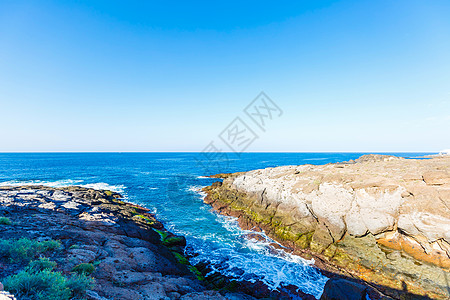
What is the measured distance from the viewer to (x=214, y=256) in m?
18.3

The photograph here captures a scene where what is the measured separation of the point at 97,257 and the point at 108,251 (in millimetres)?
1355

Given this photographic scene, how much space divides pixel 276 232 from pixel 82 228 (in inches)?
817

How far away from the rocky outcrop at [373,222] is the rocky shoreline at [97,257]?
1132 centimetres

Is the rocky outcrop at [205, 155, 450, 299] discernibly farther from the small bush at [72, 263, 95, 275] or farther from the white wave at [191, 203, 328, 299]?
the small bush at [72, 263, 95, 275]

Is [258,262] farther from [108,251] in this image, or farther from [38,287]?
[38,287]

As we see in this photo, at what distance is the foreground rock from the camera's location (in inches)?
365

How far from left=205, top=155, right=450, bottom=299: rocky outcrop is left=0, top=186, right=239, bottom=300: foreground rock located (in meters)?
12.3

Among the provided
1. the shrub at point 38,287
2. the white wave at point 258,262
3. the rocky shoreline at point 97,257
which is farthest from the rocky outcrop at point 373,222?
the shrub at point 38,287

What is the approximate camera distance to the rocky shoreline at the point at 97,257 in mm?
8242

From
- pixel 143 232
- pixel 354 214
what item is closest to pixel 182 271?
pixel 143 232

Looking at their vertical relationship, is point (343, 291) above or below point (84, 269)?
below

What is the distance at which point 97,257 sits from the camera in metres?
11.3

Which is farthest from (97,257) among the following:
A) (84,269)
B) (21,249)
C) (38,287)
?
(38,287)

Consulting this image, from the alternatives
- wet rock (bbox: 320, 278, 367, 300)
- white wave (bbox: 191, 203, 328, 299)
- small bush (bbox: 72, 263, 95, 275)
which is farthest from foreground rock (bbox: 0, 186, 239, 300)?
wet rock (bbox: 320, 278, 367, 300)
